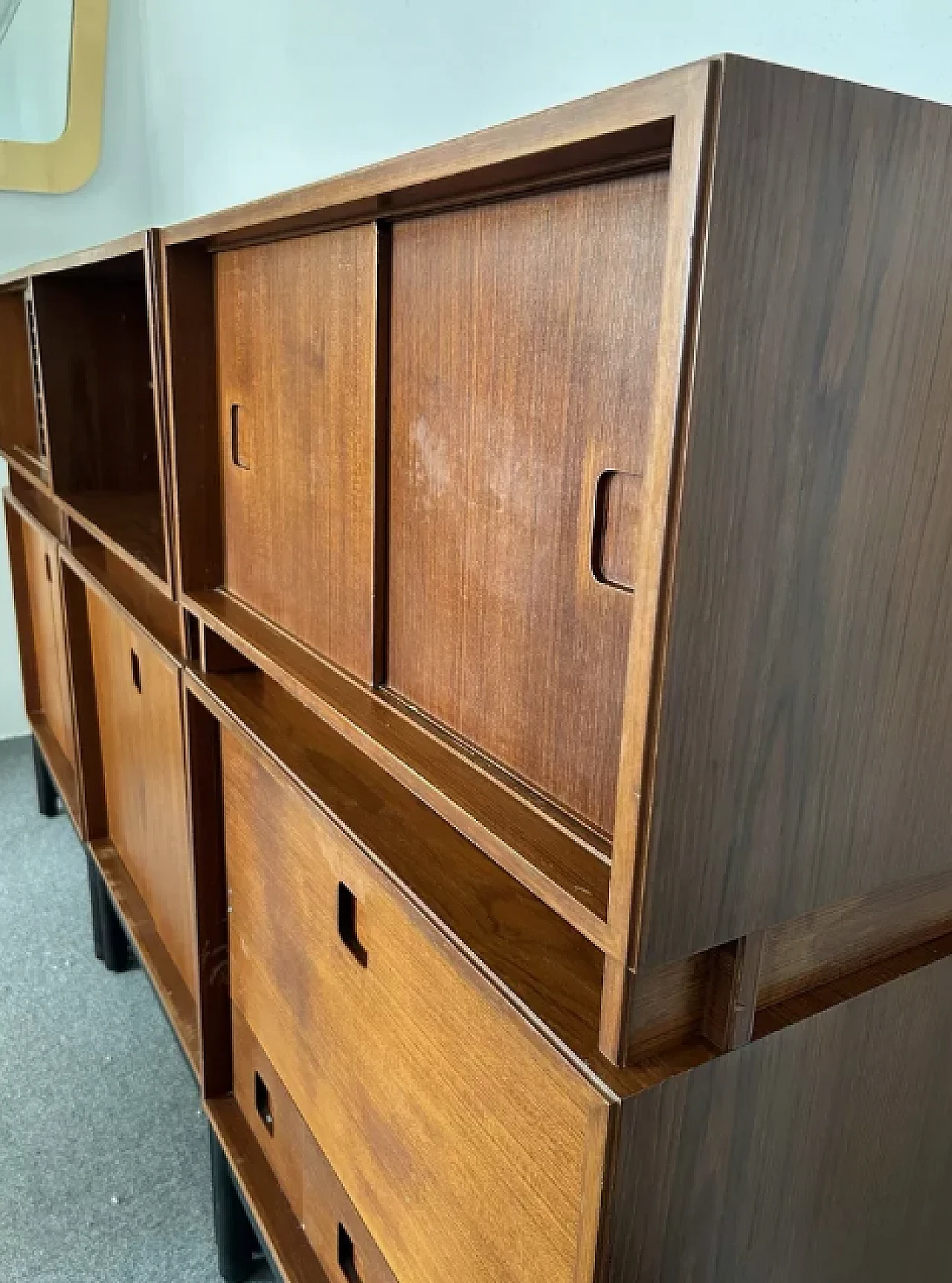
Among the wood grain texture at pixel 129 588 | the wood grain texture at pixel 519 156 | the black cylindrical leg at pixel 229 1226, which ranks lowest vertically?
the black cylindrical leg at pixel 229 1226

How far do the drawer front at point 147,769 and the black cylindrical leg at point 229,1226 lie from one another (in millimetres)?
248

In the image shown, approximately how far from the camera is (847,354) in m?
0.50

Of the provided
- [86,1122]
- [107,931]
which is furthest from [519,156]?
[107,931]

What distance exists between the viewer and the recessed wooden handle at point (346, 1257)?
1.07 m

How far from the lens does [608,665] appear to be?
0.59 m

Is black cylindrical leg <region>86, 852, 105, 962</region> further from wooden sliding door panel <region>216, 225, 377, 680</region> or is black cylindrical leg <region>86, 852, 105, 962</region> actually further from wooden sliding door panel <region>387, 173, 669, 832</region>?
wooden sliding door panel <region>387, 173, 669, 832</region>

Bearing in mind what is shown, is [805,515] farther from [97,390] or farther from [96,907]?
[96,907]

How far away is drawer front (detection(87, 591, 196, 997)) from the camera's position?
1434 millimetres

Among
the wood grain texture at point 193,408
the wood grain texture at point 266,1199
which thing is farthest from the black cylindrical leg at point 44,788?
the wood grain texture at point 193,408

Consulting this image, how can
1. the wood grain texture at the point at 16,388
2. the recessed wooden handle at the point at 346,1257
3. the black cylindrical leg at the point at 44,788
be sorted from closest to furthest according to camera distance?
the recessed wooden handle at the point at 346,1257 → the wood grain texture at the point at 16,388 → the black cylindrical leg at the point at 44,788

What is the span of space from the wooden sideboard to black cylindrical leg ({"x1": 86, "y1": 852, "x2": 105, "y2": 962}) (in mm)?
1076

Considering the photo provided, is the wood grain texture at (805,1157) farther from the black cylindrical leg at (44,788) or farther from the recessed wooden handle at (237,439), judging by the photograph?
the black cylindrical leg at (44,788)

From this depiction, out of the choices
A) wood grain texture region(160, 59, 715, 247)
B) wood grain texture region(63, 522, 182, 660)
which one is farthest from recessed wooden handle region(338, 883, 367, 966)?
wood grain texture region(160, 59, 715, 247)

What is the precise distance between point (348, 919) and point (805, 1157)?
453mm
